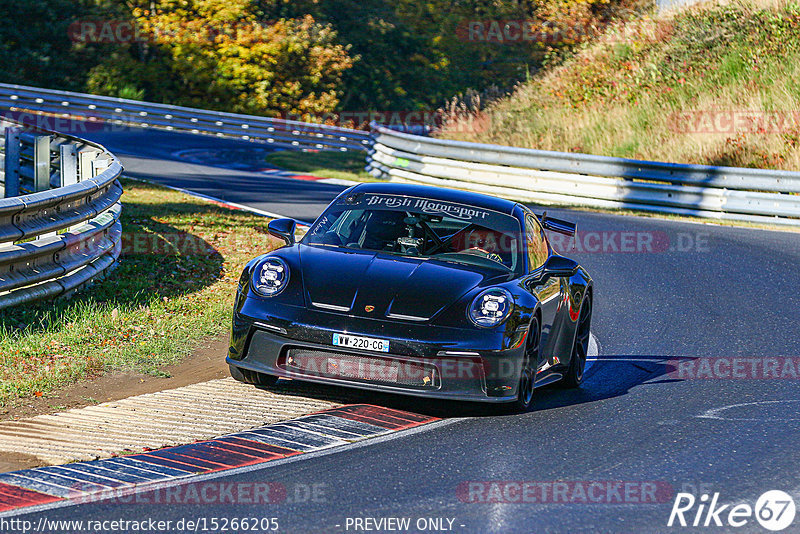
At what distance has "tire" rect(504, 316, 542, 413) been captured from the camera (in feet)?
23.7

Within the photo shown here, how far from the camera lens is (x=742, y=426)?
7.19 metres

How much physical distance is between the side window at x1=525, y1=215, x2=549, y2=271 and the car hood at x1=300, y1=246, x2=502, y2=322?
23.7 inches

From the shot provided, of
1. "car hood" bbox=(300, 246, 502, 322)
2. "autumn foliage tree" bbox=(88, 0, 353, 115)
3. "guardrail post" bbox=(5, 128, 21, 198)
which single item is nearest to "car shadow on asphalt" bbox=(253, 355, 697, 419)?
"car hood" bbox=(300, 246, 502, 322)

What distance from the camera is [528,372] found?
24.0ft

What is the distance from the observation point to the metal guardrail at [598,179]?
19469mm

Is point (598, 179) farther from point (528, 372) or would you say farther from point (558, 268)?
point (528, 372)

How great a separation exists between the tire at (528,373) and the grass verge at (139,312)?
2.63 meters

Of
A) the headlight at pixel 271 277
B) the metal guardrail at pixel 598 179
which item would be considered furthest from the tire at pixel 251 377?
the metal guardrail at pixel 598 179

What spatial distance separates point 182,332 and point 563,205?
13288 mm

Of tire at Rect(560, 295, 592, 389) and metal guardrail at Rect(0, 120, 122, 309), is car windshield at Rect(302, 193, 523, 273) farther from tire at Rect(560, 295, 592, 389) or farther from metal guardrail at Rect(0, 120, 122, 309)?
metal guardrail at Rect(0, 120, 122, 309)

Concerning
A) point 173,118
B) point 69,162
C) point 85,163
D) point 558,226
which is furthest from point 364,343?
point 173,118

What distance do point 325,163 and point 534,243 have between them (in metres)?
20.7

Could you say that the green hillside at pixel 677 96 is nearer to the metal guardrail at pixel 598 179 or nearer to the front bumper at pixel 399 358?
the metal guardrail at pixel 598 179

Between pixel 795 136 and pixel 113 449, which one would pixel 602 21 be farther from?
pixel 113 449
